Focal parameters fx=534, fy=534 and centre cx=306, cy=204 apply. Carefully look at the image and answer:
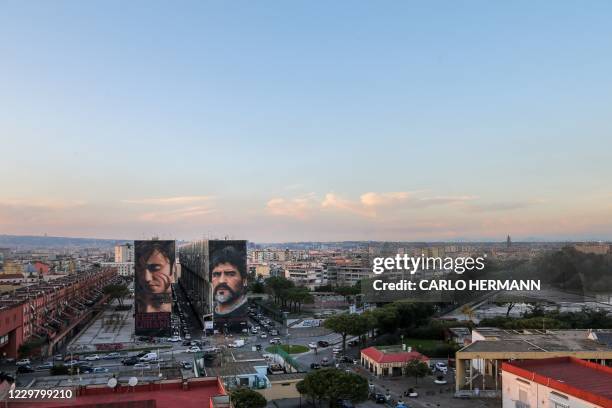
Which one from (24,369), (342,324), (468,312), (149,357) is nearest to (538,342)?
(342,324)

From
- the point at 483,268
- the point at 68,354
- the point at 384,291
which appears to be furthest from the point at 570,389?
the point at 483,268

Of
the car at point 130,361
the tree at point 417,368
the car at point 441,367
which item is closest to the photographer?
the tree at point 417,368

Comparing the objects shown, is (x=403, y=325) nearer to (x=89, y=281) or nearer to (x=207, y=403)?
(x=207, y=403)

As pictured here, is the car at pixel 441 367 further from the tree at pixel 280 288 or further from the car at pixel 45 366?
the tree at pixel 280 288

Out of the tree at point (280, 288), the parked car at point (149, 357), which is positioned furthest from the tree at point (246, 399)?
the tree at point (280, 288)

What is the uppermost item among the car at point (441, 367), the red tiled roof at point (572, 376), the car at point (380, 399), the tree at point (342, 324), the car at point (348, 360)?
the red tiled roof at point (572, 376)

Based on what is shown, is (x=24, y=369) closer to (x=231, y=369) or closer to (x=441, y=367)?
(x=231, y=369)
